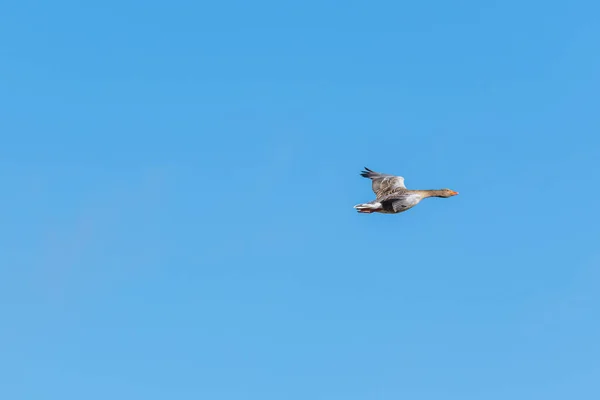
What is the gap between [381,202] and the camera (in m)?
83.6

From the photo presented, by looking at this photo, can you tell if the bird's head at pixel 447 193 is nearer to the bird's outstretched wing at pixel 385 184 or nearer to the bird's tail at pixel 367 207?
the bird's outstretched wing at pixel 385 184

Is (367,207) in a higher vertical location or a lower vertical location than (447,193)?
lower

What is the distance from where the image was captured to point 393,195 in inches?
3351

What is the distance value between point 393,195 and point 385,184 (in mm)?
5866

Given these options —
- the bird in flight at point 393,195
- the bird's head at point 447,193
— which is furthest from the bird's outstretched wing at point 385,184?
the bird's head at point 447,193

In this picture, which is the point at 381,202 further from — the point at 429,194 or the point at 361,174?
the point at 361,174

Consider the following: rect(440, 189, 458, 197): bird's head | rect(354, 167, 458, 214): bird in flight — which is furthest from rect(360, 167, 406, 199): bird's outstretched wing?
rect(440, 189, 458, 197): bird's head

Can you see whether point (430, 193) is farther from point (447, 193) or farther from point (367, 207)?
point (367, 207)

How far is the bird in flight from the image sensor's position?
82.6m

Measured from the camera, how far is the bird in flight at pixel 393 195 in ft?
271

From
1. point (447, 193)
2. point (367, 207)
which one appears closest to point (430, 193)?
point (447, 193)

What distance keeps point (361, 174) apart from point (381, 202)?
13.1 meters

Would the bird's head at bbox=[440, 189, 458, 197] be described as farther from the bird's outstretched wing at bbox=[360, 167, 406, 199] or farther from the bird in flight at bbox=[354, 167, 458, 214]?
the bird's outstretched wing at bbox=[360, 167, 406, 199]

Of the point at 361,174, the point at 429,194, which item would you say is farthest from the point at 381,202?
the point at 361,174
